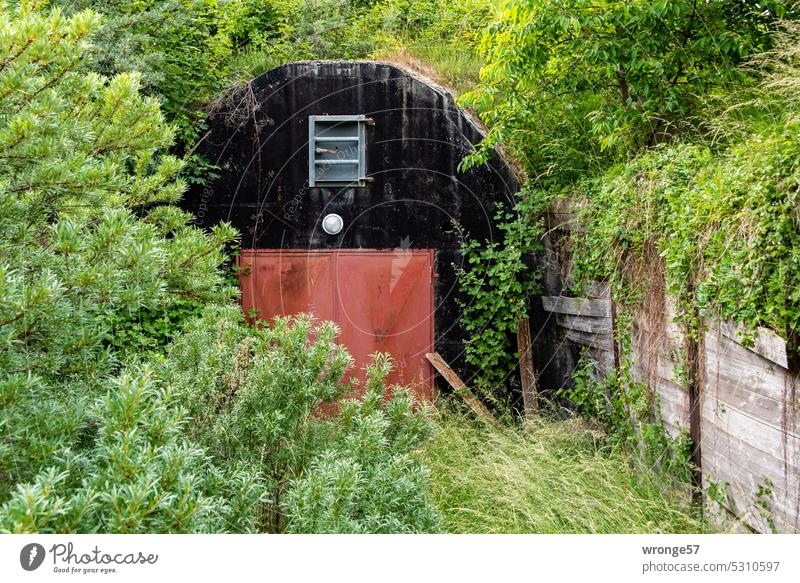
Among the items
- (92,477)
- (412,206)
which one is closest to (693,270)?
(92,477)

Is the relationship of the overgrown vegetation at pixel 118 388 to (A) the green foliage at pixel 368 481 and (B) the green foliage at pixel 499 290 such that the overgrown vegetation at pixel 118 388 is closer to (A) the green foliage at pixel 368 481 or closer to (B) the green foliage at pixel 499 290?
(A) the green foliage at pixel 368 481

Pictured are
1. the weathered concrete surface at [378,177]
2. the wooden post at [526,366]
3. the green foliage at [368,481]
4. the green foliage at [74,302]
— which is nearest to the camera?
the green foliage at [74,302]

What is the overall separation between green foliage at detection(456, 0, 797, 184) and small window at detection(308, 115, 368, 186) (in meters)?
1.69

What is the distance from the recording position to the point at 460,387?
26.2 feet

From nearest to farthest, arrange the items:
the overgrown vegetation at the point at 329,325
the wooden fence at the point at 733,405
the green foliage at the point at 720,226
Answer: the overgrown vegetation at the point at 329,325
the green foliage at the point at 720,226
the wooden fence at the point at 733,405

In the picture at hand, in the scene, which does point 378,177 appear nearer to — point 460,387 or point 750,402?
point 460,387

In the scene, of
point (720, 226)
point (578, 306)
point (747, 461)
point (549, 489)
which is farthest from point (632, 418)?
point (720, 226)

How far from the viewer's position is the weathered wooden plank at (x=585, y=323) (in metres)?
6.45

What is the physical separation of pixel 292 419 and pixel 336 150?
4629 mm

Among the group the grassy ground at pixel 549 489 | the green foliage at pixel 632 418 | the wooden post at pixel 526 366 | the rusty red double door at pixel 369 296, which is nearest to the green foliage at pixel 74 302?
the grassy ground at pixel 549 489

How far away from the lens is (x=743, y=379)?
3.95 meters

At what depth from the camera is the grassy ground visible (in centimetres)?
462

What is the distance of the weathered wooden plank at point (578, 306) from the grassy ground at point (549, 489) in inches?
42.1
